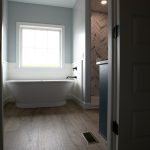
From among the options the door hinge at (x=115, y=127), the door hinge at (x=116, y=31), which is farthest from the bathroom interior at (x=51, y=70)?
the door hinge at (x=116, y=31)

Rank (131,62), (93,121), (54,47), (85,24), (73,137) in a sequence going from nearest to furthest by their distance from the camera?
(131,62), (73,137), (93,121), (85,24), (54,47)

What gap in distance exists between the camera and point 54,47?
4.22 metres

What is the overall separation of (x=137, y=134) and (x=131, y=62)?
0.61 m

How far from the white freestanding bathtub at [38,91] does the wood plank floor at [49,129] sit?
296 mm

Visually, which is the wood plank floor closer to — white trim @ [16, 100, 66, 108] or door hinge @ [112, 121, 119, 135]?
white trim @ [16, 100, 66, 108]

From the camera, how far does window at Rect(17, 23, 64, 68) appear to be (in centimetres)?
397

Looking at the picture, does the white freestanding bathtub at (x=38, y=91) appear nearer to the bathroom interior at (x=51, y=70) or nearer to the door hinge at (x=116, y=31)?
the bathroom interior at (x=51, y=70)

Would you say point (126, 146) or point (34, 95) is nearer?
point (126, 146)

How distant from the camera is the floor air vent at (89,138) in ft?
5.54

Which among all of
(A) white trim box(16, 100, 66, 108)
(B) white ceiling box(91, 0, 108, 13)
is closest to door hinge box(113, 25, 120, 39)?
(A) white trim box(16, 100, 66, 108)

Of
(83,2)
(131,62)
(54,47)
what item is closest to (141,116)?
(131,62)

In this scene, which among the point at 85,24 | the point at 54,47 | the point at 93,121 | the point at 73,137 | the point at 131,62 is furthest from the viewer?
the point at 54,47

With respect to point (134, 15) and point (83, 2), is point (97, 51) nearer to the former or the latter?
point (83, 2)

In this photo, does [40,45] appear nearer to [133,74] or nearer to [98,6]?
[98,6]
